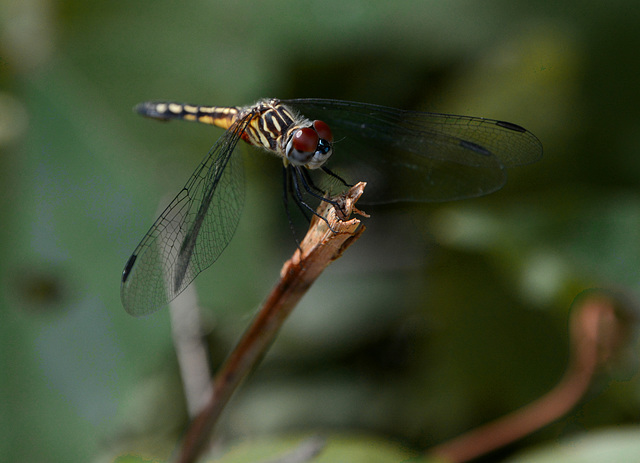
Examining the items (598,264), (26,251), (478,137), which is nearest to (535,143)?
(478,137)

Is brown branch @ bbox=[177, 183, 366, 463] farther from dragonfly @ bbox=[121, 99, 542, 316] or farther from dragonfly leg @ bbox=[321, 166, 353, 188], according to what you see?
dragonfly leg @ bbox=[321, 166, 353, 188]

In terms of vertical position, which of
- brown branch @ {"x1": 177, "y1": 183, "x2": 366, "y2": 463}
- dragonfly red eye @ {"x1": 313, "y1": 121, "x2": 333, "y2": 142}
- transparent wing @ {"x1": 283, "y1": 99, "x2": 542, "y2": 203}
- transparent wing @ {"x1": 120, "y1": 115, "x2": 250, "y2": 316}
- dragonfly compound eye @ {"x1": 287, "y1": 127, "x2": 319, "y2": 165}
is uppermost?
transparent wing @ {"x1": 283, "y1": 99, "x2": 542, "y2": 203}

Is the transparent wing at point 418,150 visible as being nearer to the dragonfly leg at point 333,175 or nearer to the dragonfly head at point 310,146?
the dragonfly leg at point 333,175

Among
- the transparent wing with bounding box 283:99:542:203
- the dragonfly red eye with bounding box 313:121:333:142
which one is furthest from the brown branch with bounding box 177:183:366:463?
the transparent wing with bounding box 283:99:542:203

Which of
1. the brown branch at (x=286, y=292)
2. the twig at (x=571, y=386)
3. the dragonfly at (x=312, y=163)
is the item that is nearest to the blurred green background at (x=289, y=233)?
the twig at (x=571, y=386)

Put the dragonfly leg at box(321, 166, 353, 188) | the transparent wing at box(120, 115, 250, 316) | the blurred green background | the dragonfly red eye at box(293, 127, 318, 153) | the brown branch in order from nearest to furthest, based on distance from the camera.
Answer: the brown branch → the transparent wing at box(120, 115, 250, 316) → the dragonfly red eye at box(293, 127, 318, 153) → the dragonfly leg at box(321, 166, 353, 188) → the blurred green background

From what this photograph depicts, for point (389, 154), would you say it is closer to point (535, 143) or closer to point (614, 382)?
point (535, 143)

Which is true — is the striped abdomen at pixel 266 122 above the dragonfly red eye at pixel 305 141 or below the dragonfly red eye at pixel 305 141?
above
